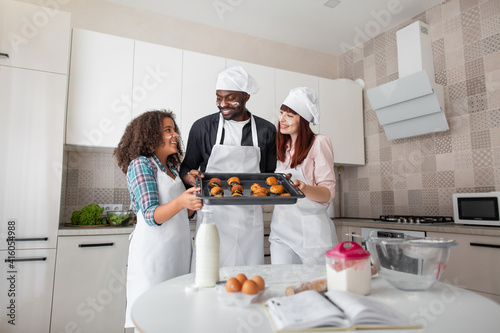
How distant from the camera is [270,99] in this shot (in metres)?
3.35

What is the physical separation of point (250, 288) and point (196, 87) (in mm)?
2408

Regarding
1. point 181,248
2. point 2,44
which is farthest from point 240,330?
point 2,44

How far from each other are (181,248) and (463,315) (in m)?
1.14

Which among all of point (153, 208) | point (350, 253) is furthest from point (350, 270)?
point (153, 208)

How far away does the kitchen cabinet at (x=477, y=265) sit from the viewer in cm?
224

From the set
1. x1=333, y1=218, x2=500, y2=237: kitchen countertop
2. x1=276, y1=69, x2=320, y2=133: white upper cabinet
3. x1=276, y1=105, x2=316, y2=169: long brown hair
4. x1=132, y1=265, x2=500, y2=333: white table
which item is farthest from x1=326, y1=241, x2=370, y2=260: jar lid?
x1=276, y1=69, x2=320, y2=133: white upper cabinet

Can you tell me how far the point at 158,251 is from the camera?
1.53 metres

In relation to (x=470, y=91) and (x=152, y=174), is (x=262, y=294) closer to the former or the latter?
(x=152, y=174)

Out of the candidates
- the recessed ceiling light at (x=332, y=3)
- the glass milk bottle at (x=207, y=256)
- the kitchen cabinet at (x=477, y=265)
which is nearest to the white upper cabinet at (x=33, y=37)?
the glass milk bottle at (x=207, y=256)

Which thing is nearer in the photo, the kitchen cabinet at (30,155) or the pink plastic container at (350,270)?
the pink plastic container at (350,270)

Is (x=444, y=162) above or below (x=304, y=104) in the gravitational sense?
below

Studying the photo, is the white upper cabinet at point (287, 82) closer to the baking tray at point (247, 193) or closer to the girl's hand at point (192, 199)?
the baking tray at point (247, 193)

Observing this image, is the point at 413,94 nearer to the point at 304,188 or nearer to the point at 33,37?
the point at 304,188

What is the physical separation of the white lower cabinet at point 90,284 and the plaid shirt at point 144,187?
100 cm
